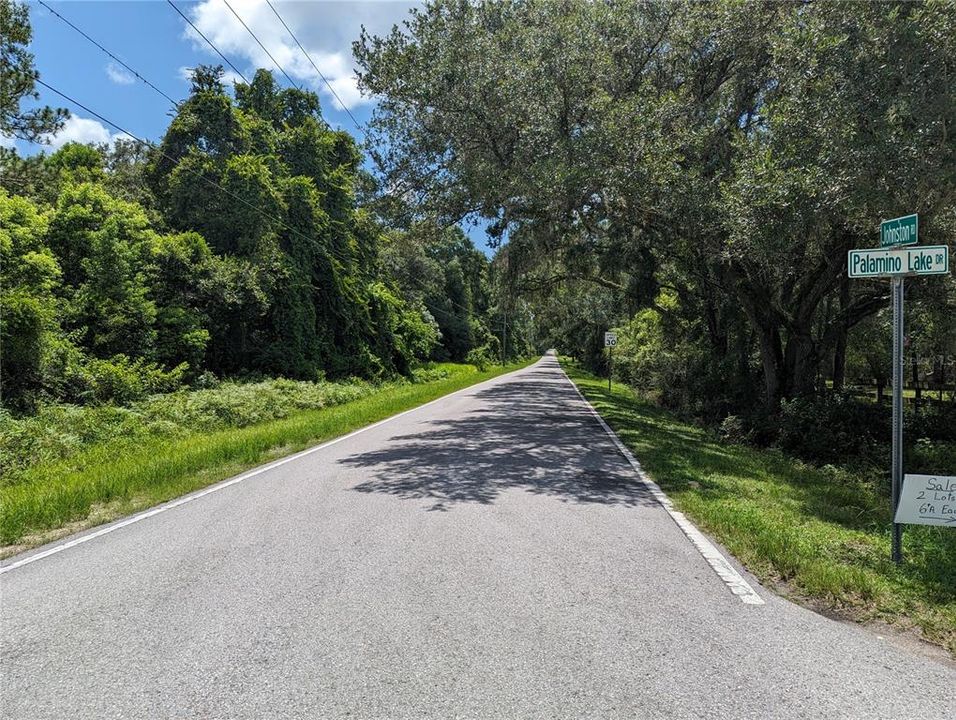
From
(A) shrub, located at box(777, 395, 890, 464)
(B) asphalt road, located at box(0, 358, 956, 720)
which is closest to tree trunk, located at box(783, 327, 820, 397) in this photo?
(A) shrub, located at box(777, 395, 890, 464)

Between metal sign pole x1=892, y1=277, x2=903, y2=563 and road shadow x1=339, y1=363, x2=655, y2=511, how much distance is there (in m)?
2.70

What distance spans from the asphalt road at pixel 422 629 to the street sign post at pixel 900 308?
5.09 ft

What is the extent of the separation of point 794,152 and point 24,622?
10.4 metres

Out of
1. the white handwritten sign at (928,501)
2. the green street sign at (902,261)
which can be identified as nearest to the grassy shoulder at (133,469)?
the white handwritten sign at (928,501)

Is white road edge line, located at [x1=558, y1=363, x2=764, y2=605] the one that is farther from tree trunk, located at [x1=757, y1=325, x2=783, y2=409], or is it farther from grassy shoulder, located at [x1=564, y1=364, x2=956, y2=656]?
tree trunk, located at [x1=757, y1=325, x2=783, y2=409]

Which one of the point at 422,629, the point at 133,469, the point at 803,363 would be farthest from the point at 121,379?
the point at 803,363

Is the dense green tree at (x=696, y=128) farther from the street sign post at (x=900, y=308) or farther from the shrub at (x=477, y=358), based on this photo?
the shrub at (x=477, y=358)

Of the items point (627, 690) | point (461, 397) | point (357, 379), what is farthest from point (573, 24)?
point (357, 379)

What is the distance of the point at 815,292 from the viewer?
593 inches

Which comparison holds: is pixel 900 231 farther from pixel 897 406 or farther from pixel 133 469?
pixel 133 469

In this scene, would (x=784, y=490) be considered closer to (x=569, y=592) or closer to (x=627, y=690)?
(x=569, y=592)

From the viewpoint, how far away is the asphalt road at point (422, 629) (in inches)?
116

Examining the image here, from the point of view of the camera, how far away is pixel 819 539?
5.67 meters

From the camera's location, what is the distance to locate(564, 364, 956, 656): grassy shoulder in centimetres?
418
